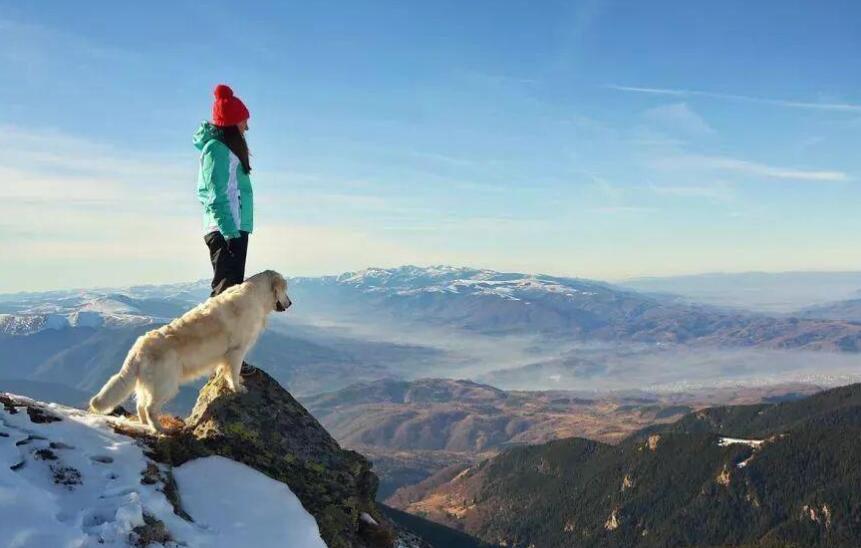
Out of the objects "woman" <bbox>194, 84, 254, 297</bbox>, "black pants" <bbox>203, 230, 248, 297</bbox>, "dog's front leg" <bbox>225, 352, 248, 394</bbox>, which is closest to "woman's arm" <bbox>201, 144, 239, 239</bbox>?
"woman" <bbox>194, 84, 254, 297</bbox>

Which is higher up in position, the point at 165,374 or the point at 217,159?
the point at 217,159

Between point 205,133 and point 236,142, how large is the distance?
0.75 metres

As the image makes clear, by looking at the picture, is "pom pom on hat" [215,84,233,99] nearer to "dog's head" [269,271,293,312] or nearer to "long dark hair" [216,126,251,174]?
"long dark hair" [216,126,251,174]

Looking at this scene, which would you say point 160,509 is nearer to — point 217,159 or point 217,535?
point 217,535

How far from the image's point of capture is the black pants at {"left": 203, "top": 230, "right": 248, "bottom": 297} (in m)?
15.1

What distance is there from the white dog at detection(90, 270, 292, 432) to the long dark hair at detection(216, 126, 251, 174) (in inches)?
108

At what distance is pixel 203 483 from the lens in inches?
451

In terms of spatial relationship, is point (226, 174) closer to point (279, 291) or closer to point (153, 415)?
point (279, 291)

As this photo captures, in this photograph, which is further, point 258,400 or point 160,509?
point 258,400

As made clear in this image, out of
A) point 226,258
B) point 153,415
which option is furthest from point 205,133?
point 153,415

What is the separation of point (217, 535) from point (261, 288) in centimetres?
651

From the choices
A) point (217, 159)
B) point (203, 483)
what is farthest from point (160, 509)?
point (217, 159)

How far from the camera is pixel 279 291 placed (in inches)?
615

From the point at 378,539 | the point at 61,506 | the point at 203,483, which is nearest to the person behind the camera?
the point at 61,506
